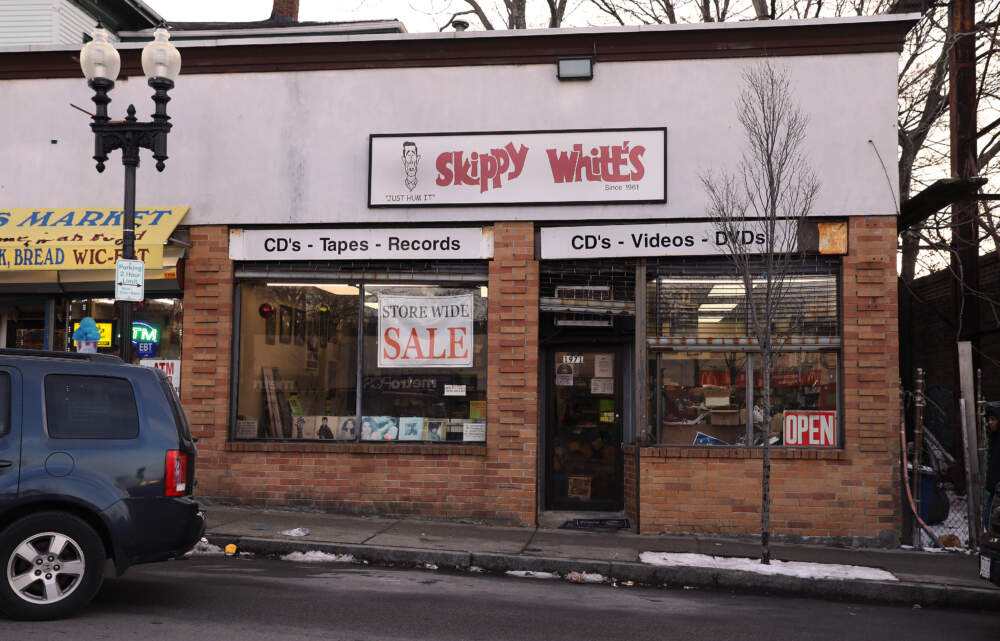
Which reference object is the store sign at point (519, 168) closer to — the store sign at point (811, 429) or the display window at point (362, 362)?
the display window at point (362, 362)

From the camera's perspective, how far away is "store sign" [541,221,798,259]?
428 inches

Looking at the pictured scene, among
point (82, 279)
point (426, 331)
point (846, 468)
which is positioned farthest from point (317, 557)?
point (846, 468)

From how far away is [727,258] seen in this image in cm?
1096

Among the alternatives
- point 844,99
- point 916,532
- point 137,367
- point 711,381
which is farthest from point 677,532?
point 137,367

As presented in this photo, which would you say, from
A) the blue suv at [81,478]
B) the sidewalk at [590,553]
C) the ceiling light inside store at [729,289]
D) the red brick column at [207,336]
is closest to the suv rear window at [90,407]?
the blue suv at [81,478]

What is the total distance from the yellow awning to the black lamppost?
137cm

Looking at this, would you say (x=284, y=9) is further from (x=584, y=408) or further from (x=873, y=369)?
(x=873, y=369)

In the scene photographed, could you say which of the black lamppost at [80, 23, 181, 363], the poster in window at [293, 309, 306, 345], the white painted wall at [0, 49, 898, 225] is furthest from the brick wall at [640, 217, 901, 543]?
the black lamppost at [80, 23, 181, 363]

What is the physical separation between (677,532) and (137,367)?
6495 mm

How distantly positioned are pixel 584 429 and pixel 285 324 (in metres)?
4.07

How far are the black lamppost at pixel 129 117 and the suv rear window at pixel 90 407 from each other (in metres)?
3.00

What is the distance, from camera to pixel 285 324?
38.6ft

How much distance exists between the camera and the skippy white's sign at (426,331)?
1147 centimetres

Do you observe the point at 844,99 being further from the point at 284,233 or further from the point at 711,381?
the point at 284,233
